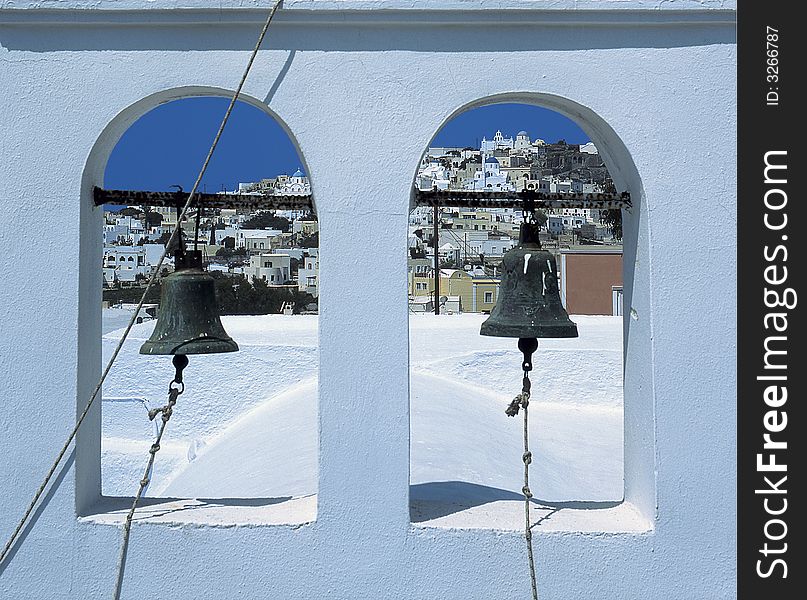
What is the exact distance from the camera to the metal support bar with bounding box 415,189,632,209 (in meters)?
3.07

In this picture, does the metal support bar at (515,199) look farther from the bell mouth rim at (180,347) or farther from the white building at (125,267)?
the white building at (125,267)

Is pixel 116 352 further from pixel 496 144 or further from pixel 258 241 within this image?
pixel 496 144

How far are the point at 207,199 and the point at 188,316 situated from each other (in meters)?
0.41

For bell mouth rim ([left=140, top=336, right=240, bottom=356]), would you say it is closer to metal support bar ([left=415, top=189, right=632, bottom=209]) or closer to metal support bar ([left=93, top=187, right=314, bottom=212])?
metal support bar ([left=93, top=187, right=314, bottom=212])

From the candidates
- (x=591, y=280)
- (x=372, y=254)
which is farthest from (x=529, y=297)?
(x=591, y=280)

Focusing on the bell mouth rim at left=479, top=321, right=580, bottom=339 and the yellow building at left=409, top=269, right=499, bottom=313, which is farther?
the yellow building at left=409, top=269, right=499, bottom=313

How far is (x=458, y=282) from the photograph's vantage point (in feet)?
97.9

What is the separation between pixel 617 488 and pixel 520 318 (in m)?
3.13

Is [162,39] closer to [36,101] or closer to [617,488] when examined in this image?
[36,101]

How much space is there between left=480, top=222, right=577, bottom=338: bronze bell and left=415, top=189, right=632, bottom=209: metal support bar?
0.36 feet

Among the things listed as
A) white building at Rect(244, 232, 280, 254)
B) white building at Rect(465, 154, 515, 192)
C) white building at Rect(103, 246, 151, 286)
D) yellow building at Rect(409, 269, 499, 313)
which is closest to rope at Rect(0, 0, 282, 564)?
white building at Rect(103, 246, 151, 286)

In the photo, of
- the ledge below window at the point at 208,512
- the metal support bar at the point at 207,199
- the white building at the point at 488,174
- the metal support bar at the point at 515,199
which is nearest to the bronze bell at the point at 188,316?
A: the metal support bar at the point at 207,199

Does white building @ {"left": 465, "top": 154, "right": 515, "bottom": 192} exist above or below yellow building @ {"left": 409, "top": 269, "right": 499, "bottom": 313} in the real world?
above
